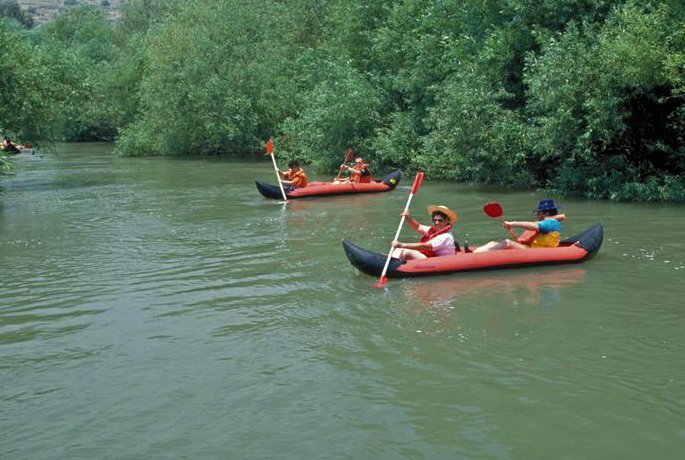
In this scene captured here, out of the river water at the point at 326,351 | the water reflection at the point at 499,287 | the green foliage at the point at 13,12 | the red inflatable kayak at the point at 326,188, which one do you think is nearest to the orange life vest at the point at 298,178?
the red inflatable kayak at the point at 326,188

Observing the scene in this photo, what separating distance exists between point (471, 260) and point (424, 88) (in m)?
14.2

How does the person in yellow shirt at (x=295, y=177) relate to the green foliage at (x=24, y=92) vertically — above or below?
below

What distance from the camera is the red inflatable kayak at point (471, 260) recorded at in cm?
1039

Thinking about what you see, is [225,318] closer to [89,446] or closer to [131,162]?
[89,446]

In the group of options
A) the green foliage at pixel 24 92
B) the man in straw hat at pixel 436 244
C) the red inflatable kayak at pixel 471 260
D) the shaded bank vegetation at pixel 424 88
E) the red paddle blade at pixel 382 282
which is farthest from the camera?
the green foliage at pixel 24 92

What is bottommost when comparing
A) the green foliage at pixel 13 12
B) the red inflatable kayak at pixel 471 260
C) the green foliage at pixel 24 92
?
the red inflatable kayak at pixel 471 260

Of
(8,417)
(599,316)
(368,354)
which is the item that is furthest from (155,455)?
(599,316)

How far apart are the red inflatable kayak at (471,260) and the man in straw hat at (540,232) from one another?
6.7 inches

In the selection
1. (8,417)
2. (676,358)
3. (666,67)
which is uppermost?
(666,67)

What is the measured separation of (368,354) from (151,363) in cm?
190

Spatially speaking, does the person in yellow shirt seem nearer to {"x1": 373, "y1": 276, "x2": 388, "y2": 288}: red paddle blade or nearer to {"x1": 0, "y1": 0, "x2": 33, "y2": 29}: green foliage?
{"x1": 373, "y1": 276, "x2": 388, "y2": 288}: red paddle blade

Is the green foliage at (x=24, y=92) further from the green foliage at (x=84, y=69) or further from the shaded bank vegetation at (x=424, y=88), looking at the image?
the green foliage at (x=84, y=69)

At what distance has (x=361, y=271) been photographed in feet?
34.9

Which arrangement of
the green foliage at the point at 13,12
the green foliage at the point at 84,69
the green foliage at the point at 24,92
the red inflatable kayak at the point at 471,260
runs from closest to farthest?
the red inflatable kayak at the point at 471,260, the green foliage at the point at 24,92, the green foliage at the point at 84,69, the green foliage at the point at 13,12
